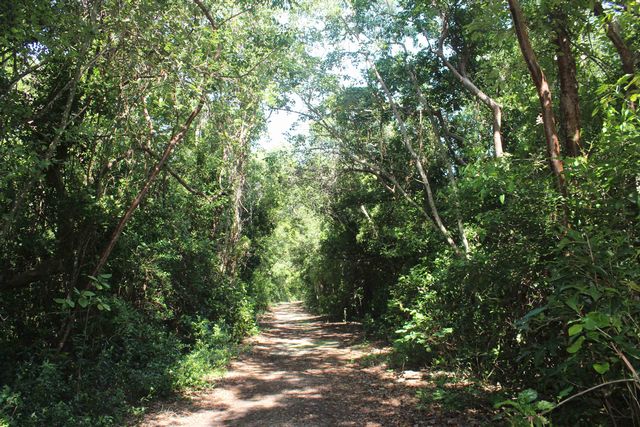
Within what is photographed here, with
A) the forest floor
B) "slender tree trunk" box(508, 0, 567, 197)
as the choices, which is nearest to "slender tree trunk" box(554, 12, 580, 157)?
"slender tree trunk" box(508, 0, 567, 197)

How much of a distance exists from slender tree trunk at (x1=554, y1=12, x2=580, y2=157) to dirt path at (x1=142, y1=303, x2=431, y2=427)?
417 cm

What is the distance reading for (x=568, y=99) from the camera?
516 cm

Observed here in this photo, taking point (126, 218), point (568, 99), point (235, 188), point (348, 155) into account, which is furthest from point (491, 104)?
point (235, 188)

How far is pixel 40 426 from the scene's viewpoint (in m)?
5.24

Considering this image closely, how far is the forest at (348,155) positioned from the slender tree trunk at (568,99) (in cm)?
3

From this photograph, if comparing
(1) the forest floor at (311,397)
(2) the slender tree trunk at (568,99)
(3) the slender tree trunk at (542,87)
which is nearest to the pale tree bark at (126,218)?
(1) the forest floor at (311,397)

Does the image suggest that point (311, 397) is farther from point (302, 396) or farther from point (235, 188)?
point (235, 188)

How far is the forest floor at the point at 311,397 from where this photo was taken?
6301 mm

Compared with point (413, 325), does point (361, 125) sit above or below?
above

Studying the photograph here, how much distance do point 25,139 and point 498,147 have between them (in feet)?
27.8

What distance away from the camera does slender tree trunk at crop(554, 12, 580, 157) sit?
502cm

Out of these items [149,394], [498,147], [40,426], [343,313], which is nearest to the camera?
[40,426]

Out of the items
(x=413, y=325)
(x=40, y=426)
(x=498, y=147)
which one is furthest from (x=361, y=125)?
(x=40, y=426)

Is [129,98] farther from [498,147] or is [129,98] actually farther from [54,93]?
[498,147]
